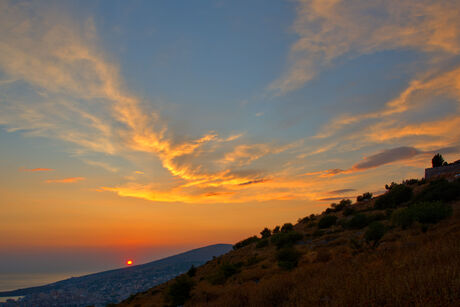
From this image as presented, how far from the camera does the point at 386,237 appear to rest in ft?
57.5

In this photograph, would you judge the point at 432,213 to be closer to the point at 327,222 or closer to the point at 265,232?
Answer: the point at 327,222

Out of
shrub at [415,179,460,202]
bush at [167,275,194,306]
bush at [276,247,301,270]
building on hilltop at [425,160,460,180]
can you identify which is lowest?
bush at [167,275,194,306]

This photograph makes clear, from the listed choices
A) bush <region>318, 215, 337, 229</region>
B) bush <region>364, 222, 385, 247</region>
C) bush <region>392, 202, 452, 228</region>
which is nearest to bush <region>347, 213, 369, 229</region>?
bush <region>318, 215, 337, 229</region>

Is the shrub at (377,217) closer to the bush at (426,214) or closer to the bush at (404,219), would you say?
the bush at (404,219)

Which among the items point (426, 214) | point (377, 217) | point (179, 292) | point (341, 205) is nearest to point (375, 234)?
point (426, 214)

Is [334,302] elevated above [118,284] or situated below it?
above

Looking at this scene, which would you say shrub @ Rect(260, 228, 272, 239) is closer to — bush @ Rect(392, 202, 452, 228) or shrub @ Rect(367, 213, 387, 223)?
shrub @ Rect(367, 213, 387, 223)

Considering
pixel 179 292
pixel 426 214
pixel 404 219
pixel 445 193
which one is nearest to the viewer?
pixel 426 214

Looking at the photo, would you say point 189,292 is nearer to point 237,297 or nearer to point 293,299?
point 237,297

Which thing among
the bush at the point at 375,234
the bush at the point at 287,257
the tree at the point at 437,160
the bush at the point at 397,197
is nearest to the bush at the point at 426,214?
the bush at the point at 375,234

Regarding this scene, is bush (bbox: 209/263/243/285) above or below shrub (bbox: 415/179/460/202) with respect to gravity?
below

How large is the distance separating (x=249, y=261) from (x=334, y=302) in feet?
66.6

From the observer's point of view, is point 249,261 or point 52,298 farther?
point 52,298

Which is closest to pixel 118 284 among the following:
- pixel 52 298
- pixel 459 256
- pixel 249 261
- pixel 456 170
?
pixel 52 298
